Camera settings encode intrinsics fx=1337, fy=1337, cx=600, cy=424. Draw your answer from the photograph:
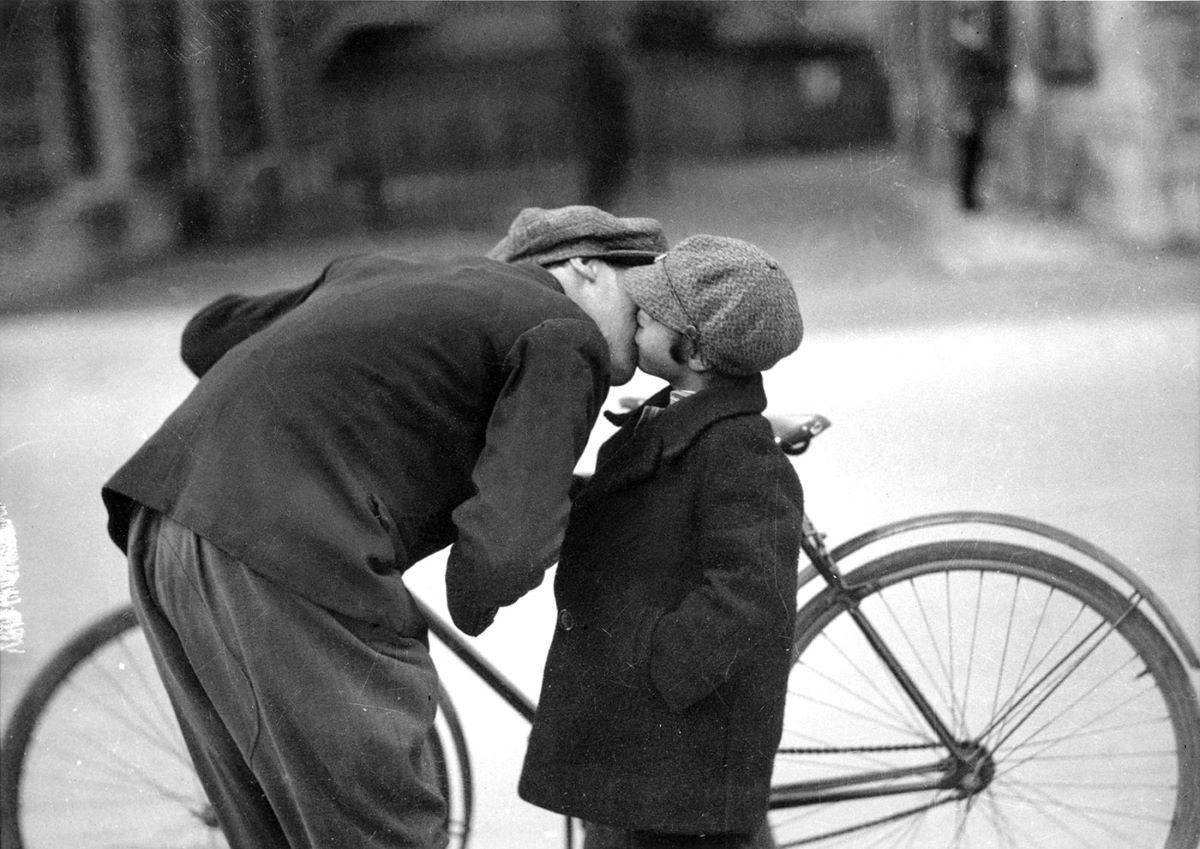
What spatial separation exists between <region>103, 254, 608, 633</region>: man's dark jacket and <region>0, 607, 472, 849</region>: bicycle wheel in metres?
0.67

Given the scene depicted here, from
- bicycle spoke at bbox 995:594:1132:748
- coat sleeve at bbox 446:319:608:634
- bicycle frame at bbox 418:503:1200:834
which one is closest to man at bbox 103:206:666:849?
coat sleeve at bbox 446:319:608:634

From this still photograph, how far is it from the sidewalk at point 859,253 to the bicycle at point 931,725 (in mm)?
751

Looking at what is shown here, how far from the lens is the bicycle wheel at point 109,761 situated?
2.62 m

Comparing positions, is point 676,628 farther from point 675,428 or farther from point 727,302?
point 727,302

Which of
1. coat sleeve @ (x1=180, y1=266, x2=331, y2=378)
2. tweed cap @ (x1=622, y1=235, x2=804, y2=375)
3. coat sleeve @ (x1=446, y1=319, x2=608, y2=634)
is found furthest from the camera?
coat sleeve @ (x1=180, y1=266, x2=331, y2=378)

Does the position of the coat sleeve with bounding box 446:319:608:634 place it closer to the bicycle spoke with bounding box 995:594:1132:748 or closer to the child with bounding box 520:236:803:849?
the child with bounding box 520:236:803:849

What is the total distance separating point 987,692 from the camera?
3053 mm

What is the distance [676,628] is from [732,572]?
0.13 m

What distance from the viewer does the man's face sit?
7.48ft

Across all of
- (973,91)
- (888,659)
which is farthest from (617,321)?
(973,91)

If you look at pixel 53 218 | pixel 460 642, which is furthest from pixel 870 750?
pixel 53 218

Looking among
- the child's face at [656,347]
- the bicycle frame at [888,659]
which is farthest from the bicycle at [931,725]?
the child's face at [656,347]

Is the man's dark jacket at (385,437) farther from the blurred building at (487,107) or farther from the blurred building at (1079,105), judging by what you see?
the blurred building at (1079,105)

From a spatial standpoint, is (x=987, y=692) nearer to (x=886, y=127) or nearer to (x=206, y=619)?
(x=886, y=127)
